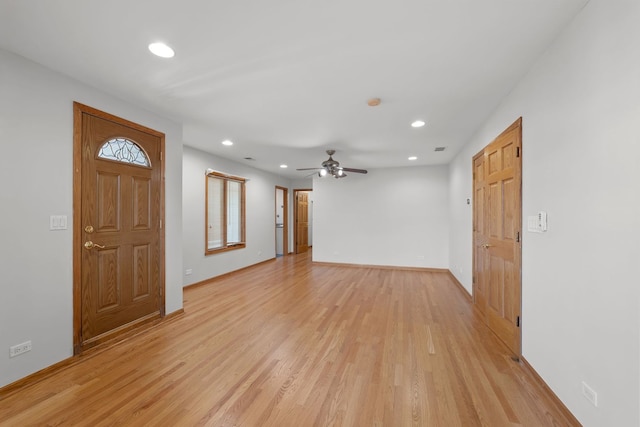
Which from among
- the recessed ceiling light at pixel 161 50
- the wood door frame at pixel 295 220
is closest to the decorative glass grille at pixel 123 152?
the recessed ceiling light at pixel 161 50

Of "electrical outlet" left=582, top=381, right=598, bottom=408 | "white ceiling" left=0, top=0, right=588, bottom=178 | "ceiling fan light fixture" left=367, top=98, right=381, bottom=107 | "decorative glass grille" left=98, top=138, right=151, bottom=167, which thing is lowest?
"electrical outlet" left=582, top=381, right=598, bottom=408

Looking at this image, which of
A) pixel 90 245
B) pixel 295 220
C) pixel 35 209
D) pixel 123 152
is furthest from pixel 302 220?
pixel 35 209

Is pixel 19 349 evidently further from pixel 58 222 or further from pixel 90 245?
pixel 58 222

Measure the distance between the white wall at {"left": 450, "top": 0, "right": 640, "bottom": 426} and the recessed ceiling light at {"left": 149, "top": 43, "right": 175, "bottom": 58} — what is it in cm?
270

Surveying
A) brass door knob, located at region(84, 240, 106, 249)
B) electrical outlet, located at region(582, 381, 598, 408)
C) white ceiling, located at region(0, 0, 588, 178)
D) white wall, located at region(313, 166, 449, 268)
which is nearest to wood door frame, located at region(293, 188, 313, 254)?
white wall, located at region(313, 166, 449, 268)

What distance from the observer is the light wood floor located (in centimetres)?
169

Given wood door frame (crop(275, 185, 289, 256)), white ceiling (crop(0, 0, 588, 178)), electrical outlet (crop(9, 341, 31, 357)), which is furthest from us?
wood door frame (crop(275, 185, 289, 256))

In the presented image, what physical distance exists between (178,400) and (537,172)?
10.4 feet

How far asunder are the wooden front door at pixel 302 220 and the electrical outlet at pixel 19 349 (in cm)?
694

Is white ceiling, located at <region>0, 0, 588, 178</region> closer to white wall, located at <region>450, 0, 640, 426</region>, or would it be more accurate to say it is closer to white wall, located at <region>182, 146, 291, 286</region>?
white wall, located at <region>450, 0, 640, 426</region>

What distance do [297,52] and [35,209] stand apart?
8.09 feet

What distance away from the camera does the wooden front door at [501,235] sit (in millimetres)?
2359

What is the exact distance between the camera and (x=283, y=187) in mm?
8203

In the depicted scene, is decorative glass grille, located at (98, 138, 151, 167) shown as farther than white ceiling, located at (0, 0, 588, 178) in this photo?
Yes
